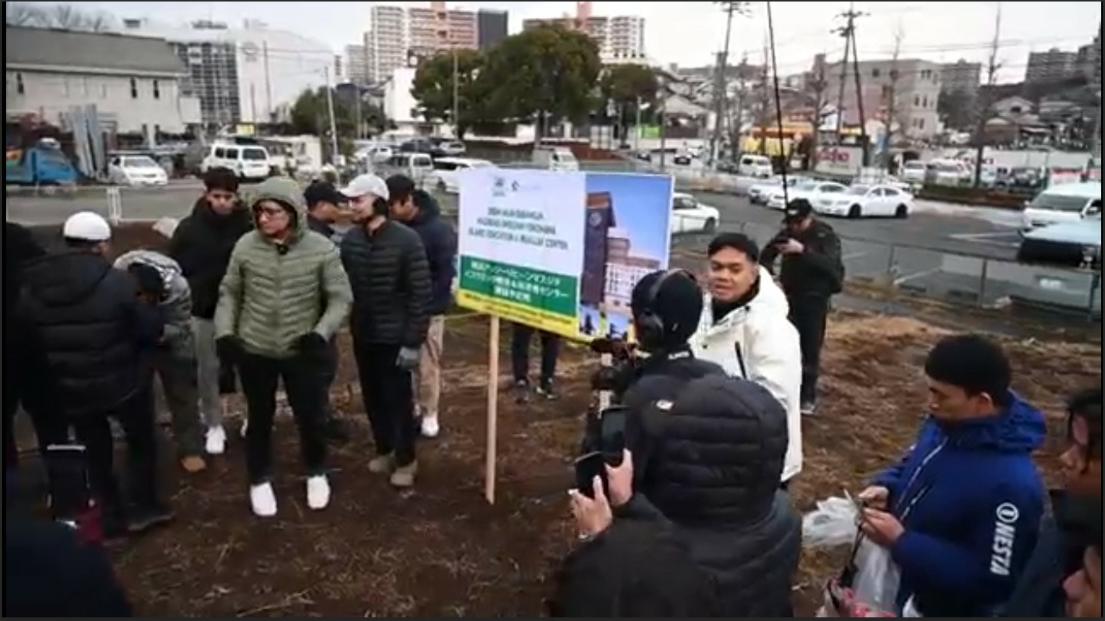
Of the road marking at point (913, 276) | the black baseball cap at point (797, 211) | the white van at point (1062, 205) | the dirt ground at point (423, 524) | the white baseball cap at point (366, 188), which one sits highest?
the white baseball cap at point (366, 188)

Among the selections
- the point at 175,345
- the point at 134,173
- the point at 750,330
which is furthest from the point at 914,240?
the point at 134,173

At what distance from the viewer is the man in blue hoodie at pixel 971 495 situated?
169 cm

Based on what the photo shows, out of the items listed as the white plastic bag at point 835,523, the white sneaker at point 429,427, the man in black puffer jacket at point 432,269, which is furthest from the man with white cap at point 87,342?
the white plastic bag at point 835,523

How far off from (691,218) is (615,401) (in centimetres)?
1611

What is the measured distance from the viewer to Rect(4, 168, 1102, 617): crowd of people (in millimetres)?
1486

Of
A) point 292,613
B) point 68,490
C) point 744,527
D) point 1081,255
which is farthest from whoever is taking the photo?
point 1081,255

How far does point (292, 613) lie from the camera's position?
298cm

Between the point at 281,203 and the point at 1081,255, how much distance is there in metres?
13.9

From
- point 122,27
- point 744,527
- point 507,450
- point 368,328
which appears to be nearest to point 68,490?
point 368,328

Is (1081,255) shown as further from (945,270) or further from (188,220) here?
(188,220)

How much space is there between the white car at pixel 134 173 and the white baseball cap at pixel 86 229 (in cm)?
2513

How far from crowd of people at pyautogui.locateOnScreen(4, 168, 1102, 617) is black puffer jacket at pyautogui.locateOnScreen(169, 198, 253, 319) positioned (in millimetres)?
11

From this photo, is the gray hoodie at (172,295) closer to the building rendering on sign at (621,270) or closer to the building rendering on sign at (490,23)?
the building rendering on sign at (621,270)

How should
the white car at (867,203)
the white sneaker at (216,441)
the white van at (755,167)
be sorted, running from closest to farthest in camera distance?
1. the white sneaker at (216,441)
2. the white car at (867,203)
3. the white van at (755,167)
